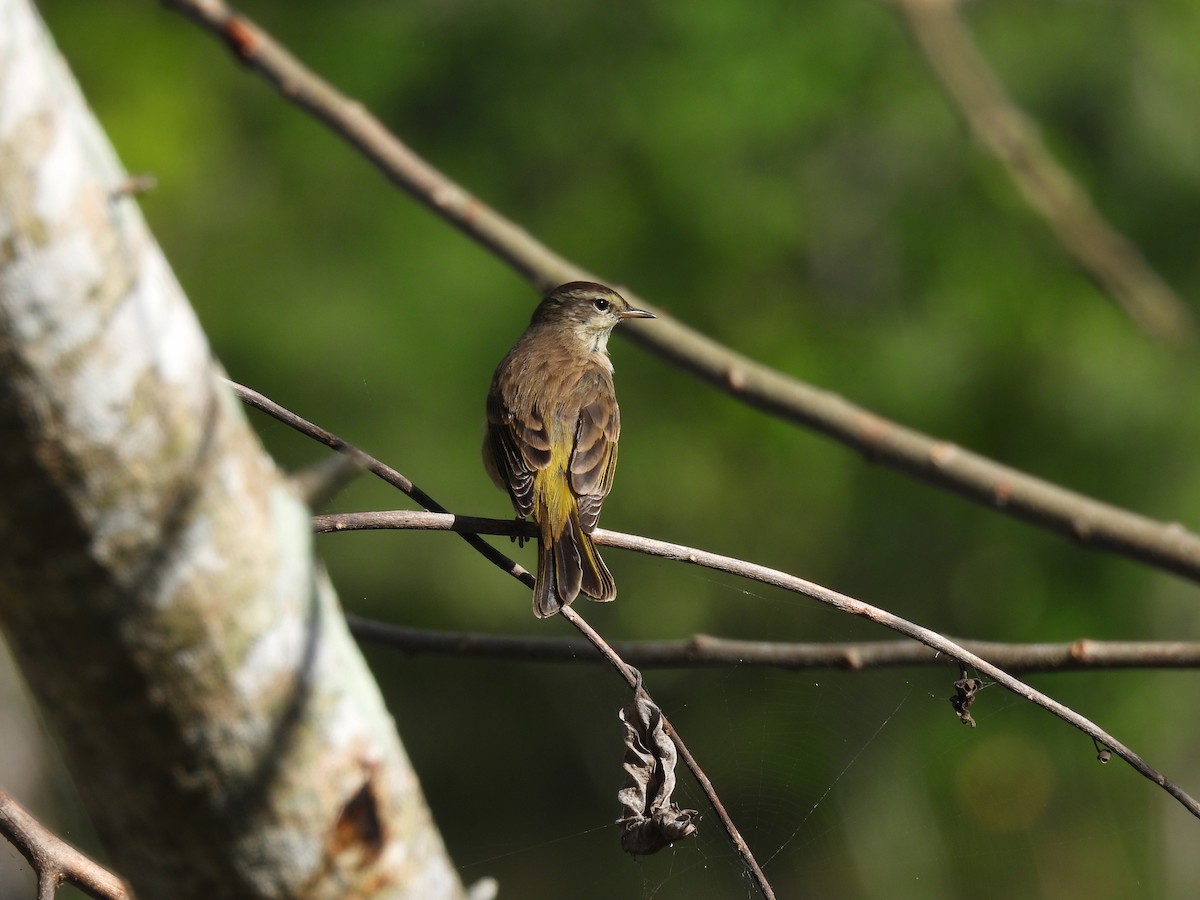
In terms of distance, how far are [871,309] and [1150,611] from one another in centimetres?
318

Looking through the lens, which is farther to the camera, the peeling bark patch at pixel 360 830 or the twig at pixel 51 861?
the twig at pixel 51 861

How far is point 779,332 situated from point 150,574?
344 inches

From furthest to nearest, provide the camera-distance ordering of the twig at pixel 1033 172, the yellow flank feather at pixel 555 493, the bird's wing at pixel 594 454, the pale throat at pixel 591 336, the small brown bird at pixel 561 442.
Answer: the pale throat at pixel 591 336, the bird's wing at pixel 594 454, the yellow flank feather at pixel 555 493, the small brown bird at pixel 561 442, the twig at pixel 1033 172

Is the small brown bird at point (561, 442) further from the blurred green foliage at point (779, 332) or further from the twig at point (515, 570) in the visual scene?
the blurred green foliage at point (779, 332)

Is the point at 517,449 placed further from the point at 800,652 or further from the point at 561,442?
the point at 800,652

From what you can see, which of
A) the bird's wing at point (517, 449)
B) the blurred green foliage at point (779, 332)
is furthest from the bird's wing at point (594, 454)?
the blurred green foliage at point (779, 332)

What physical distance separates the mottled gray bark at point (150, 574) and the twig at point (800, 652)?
1546mm

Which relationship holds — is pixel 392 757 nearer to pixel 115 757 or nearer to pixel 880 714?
pixel 115 757

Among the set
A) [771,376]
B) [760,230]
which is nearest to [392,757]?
[771,376]

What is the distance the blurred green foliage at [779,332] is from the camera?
8977 millimetres

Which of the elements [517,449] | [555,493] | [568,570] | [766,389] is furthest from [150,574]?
[517,449]

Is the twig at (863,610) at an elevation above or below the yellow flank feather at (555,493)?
below

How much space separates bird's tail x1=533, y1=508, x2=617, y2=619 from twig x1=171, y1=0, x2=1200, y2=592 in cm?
65

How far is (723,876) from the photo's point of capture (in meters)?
11.0
